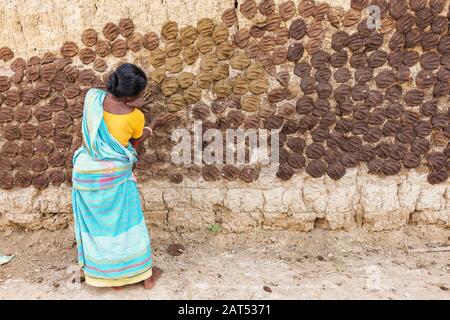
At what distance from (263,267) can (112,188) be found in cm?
129

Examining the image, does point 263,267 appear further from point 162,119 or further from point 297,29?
point 297,29

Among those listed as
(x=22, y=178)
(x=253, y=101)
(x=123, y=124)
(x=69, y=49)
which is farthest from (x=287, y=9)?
(x=22, y=178)

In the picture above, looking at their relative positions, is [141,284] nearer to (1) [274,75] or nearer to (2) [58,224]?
(2) [58,224]

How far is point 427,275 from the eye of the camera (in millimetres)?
3061

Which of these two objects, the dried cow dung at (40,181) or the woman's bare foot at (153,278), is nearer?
the woman's bare foot at (153,278)

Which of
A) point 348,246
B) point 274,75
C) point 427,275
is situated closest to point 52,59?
point 274,75

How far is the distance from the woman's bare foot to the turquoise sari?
2.6 inches

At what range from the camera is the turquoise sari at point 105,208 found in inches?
104

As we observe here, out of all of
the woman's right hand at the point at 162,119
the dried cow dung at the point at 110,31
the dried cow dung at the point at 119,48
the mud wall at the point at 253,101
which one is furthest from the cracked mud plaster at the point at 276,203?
the dried cow dung at the point at 110,31

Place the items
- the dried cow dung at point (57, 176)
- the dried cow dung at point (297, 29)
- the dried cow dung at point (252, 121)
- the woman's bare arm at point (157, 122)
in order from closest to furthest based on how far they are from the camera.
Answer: the woman's bare arm at point (157, 122) < the dried cow dung at point (297, 29) < the dried cow dung at point (252, 121) < the dried cow dung at point (57, 176)

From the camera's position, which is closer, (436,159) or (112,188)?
(112,188)

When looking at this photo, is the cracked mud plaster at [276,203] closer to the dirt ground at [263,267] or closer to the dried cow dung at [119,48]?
the dirt ground at [263,267]

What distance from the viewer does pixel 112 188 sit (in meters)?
2.72

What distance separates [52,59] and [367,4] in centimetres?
237
